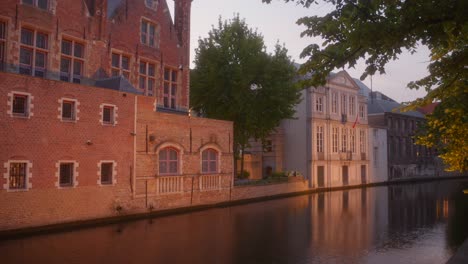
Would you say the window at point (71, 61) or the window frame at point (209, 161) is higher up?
the window at point (71, 61)

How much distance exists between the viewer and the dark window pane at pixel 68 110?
1898cm

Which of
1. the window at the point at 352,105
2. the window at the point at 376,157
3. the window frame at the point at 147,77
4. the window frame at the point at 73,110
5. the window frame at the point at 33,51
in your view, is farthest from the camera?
the window at the point at 376,157

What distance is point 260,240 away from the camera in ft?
49.9

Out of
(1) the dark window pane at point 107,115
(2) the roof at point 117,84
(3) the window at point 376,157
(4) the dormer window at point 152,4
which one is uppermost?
(4) the dormer window at point 152,4

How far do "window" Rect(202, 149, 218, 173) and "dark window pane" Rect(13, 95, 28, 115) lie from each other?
11.7 metres

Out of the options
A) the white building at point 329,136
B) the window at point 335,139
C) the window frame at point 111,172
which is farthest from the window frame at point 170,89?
the window at point 335,139

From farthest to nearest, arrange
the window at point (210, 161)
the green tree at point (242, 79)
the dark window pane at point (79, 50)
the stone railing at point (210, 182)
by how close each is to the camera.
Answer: the green tree at point (242, 79) < the window at point (210, 161) < the stone railing at point (210, 182) < the dark window pane at point (79, 50)

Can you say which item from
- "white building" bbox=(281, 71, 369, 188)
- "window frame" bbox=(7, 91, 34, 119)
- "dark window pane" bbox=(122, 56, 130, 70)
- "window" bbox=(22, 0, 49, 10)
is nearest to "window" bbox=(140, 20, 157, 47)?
"dark window pane" bbox=(122, 56, 130, 70)


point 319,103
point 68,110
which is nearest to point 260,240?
point 68,110

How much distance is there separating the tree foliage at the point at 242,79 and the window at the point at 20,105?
1653 cm

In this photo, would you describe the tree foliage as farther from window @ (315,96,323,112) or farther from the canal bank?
window @ (315,96,323,112)

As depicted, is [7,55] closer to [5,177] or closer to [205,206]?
[5,177]

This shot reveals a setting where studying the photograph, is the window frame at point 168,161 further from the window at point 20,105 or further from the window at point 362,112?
the window at point 362,112

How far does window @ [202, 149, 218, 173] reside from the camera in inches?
1056
